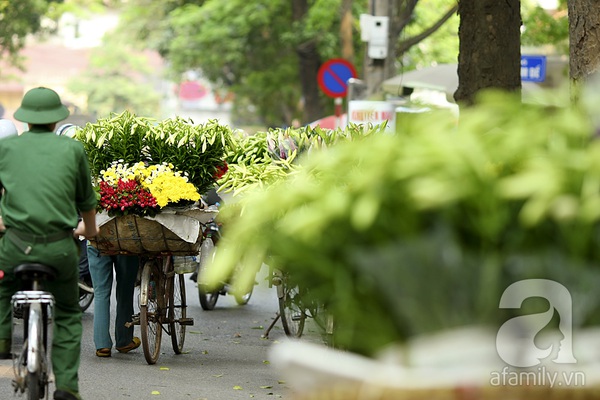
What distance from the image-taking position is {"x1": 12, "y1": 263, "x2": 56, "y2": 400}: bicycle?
22.0ft

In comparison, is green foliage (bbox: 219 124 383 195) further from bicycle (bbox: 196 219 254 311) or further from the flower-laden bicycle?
bicycle (bbox: 196 219 254 311)

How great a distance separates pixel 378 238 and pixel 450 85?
17.6 meters

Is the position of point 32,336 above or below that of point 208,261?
above

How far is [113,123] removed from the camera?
10516 mm

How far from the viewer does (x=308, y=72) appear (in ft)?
110

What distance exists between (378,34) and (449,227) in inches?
720

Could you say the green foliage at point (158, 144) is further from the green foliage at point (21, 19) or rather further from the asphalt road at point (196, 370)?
the green foliage at point (21, 19)

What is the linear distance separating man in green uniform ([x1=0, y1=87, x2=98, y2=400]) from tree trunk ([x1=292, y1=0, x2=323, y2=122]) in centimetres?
2614

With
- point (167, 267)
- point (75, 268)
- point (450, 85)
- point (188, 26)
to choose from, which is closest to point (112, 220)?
point (167, 267)

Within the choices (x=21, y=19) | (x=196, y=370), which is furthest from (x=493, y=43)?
(x=21, y=19)

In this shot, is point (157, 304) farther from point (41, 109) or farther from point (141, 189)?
point (41, 109)

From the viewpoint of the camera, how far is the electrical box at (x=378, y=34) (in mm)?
21312

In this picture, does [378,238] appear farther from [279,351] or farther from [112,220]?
[112,220]

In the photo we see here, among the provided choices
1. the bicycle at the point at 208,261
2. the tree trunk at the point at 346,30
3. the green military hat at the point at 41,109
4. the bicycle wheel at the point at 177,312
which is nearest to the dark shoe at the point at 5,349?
the green military hat at the point at 41,109
